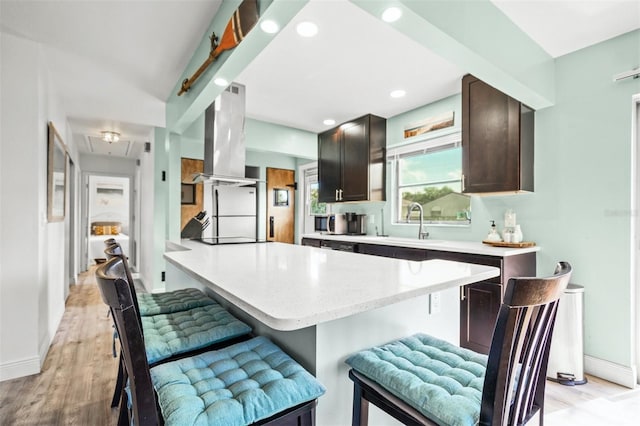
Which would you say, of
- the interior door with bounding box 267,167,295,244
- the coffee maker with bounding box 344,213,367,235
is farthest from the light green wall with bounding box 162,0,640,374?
the interior door with bounding box 267,167,295,244

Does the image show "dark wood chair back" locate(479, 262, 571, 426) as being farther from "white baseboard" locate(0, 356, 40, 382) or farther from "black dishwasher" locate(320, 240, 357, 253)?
"white baseboard" locate(0, 356, 40, 382)

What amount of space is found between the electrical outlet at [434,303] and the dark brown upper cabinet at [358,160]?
95.0 inches

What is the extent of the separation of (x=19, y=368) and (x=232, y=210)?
332 centimetres

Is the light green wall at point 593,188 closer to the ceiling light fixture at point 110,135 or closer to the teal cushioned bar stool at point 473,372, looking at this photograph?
the teal cushioned bar stool at point 473,372

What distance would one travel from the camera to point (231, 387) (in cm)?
89

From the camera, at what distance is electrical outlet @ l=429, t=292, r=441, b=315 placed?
1503 millimetres

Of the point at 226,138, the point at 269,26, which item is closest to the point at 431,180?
the point at 226,138

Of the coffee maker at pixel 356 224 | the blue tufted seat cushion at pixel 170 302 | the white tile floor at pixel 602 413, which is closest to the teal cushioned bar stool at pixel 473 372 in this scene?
the blue tufted seat cushion at pixel 170 302

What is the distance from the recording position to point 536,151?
262cm

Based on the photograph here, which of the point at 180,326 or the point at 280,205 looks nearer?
the point at 180,326

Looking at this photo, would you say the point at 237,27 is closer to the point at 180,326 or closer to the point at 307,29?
the point at 307,29

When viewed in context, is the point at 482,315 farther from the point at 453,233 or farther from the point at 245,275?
the point at 245,275

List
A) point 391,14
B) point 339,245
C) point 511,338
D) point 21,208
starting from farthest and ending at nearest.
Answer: point 339,245, point 21,208, point 391,14, point 511,338

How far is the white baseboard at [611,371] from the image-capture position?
211 cm
